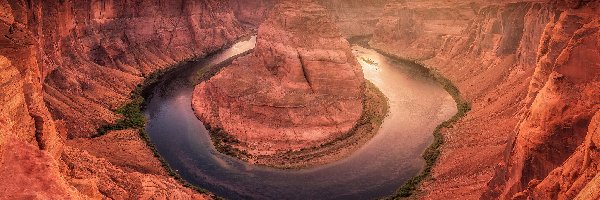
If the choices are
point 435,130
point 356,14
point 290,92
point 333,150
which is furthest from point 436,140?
point 356,14

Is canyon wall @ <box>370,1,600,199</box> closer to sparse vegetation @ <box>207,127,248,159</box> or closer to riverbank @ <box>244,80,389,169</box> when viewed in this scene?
riverbank @ <box>244,80,389,169</box>

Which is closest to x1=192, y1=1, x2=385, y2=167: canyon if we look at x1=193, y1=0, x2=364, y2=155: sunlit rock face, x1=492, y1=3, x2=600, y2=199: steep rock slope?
x1=193, y1=0, x2=364, y2=155: sunlit rock face

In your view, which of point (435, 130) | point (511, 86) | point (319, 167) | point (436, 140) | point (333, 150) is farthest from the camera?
point (511, 86)

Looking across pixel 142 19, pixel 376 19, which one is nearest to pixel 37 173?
pixel 142 19

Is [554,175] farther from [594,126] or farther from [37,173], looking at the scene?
[37,173]

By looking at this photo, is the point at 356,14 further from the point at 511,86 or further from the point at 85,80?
the point at 85,80

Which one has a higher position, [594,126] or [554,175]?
[594,126]
